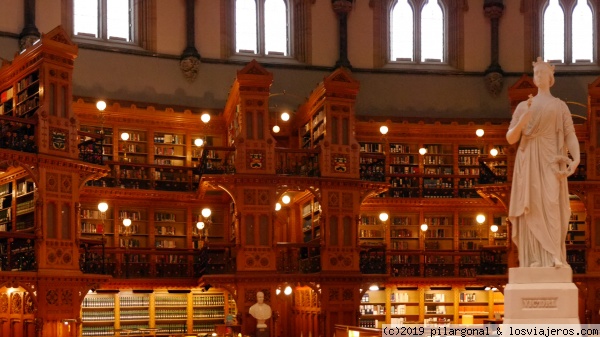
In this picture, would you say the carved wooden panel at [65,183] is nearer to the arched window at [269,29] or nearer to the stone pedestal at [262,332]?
the stone pedestal at [262,332]

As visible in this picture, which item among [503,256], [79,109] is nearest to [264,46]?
[79,109]

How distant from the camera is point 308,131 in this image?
2408 centimetres

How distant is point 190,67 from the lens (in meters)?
25.8

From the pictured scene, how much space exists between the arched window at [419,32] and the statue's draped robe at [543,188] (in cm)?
1789

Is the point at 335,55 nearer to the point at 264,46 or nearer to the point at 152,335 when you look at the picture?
the point at 264,46

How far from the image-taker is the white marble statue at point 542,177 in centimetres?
988

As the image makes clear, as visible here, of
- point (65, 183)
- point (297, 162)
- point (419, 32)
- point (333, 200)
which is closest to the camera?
point (65, 183)

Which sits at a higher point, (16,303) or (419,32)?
(419,32)

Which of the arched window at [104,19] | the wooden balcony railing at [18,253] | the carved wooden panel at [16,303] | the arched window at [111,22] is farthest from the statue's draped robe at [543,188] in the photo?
the arched window at [104,19]

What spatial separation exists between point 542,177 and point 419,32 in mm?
18596

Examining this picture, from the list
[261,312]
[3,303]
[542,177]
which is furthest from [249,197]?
[542,177]

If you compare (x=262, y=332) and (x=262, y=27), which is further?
(x=262, y=27)

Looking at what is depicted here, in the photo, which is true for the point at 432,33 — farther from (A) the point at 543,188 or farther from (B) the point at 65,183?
(A) the point at 543,188

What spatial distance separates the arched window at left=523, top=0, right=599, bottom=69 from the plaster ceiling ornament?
9.27 m
